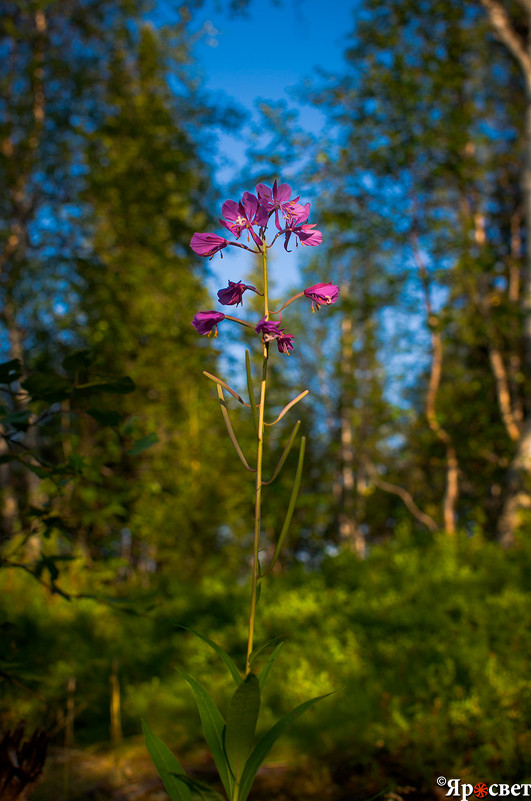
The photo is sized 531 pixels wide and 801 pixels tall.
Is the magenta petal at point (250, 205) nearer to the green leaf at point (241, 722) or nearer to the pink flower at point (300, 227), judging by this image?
the pink flower at point (300, 227)

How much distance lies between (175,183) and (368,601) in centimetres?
780

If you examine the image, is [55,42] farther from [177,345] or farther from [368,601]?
[368,601]

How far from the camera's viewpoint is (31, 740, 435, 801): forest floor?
2.21 metres

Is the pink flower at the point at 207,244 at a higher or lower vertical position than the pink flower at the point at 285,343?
higher

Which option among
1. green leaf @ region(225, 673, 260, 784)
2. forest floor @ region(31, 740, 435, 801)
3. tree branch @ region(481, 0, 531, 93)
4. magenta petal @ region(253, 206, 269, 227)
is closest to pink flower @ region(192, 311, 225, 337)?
magenta petal @ region(253, 206, 269, 227)

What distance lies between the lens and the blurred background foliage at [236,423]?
232 centimetres

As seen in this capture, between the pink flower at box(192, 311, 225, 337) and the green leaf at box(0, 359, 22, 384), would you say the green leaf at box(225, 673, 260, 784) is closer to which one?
the pink flower at box(192, 311, 225, 337)

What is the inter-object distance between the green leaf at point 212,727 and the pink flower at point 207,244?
916 millimetres

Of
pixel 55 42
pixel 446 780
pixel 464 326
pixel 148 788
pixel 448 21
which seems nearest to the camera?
pixel 446 780

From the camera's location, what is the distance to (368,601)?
3.76 m

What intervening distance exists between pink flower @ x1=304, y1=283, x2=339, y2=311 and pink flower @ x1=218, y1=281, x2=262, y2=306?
15 cm

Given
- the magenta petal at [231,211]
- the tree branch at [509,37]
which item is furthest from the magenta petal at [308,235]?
the tree branch at [509,37]

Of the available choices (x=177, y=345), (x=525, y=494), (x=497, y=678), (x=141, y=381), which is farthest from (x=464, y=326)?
(x=497, y=678)

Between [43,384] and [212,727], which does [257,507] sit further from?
[43,384]
